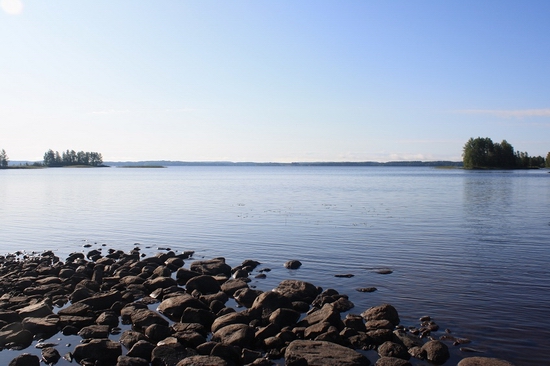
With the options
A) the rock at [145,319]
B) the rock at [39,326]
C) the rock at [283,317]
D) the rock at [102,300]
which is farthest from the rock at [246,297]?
the rock at [39,326]

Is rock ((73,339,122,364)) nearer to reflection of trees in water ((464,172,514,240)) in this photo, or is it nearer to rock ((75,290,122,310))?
rock ((75,290,122,310))

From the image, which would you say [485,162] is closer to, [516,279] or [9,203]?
[9,203]

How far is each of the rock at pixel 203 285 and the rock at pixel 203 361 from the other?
6208mm

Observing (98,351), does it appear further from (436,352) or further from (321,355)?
(436,352)

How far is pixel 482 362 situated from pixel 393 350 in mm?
1974

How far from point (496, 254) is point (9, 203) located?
5216 cm

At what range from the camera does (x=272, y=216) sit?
40.7 meters

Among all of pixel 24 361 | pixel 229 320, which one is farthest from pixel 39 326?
pixel 229 320

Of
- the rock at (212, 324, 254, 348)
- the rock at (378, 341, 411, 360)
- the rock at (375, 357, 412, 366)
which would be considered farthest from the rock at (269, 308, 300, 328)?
the rock at (375, 357, 412, 366)

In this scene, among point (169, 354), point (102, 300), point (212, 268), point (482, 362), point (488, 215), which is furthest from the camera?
point (488, 215)

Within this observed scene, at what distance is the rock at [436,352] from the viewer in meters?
11.6

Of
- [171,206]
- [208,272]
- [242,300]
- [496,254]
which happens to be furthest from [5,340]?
[171,206]

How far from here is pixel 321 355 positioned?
1141 centimetres

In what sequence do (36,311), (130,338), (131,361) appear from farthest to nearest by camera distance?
(36,311)
(130,338)
(131,361)
